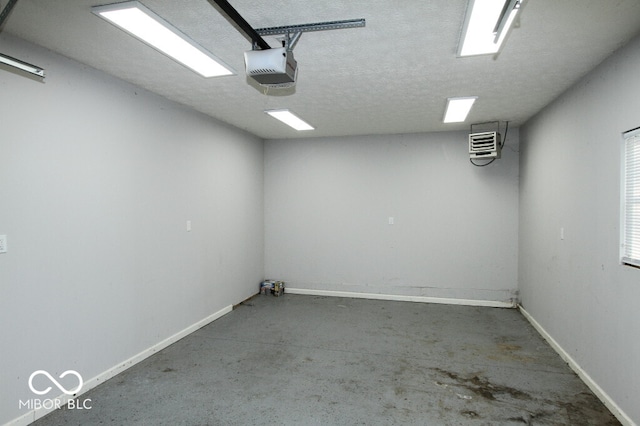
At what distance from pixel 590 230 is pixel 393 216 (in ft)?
9.49

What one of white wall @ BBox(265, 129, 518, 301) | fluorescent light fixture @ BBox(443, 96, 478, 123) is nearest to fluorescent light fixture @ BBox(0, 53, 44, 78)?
fluorescent light fixture @ BBox(443, 96, 478, 123)

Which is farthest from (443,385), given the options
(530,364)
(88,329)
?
(88,329)

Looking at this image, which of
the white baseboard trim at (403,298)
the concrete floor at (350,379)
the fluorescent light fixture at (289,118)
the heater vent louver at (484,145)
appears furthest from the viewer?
the white baseboard trim at (403,298)

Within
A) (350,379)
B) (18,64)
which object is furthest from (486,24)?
(350,379)

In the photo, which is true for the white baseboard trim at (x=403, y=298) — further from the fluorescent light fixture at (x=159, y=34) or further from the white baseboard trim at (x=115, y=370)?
the fluorescent light fixture at (x=159, y=34)

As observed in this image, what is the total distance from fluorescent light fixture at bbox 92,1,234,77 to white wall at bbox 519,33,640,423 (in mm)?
2870

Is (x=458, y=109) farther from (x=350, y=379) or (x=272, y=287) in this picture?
(x=272, y=287)

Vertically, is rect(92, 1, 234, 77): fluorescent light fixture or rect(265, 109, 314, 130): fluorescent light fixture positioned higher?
rect(265, 109, 314, 130): fluorescent light fixture

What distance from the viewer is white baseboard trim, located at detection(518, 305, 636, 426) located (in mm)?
2410

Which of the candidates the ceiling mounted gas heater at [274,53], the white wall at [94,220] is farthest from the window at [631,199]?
the white wall at [94,220]

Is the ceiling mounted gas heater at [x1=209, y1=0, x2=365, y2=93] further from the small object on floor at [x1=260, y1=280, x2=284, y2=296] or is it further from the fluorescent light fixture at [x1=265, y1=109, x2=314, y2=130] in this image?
the small object on floor at [x1=260, y1=280, x2=284, y2=296]

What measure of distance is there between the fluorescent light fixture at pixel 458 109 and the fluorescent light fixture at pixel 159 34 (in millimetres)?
2326

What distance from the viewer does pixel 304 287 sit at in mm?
6012

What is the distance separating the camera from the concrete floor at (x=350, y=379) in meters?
2.53
